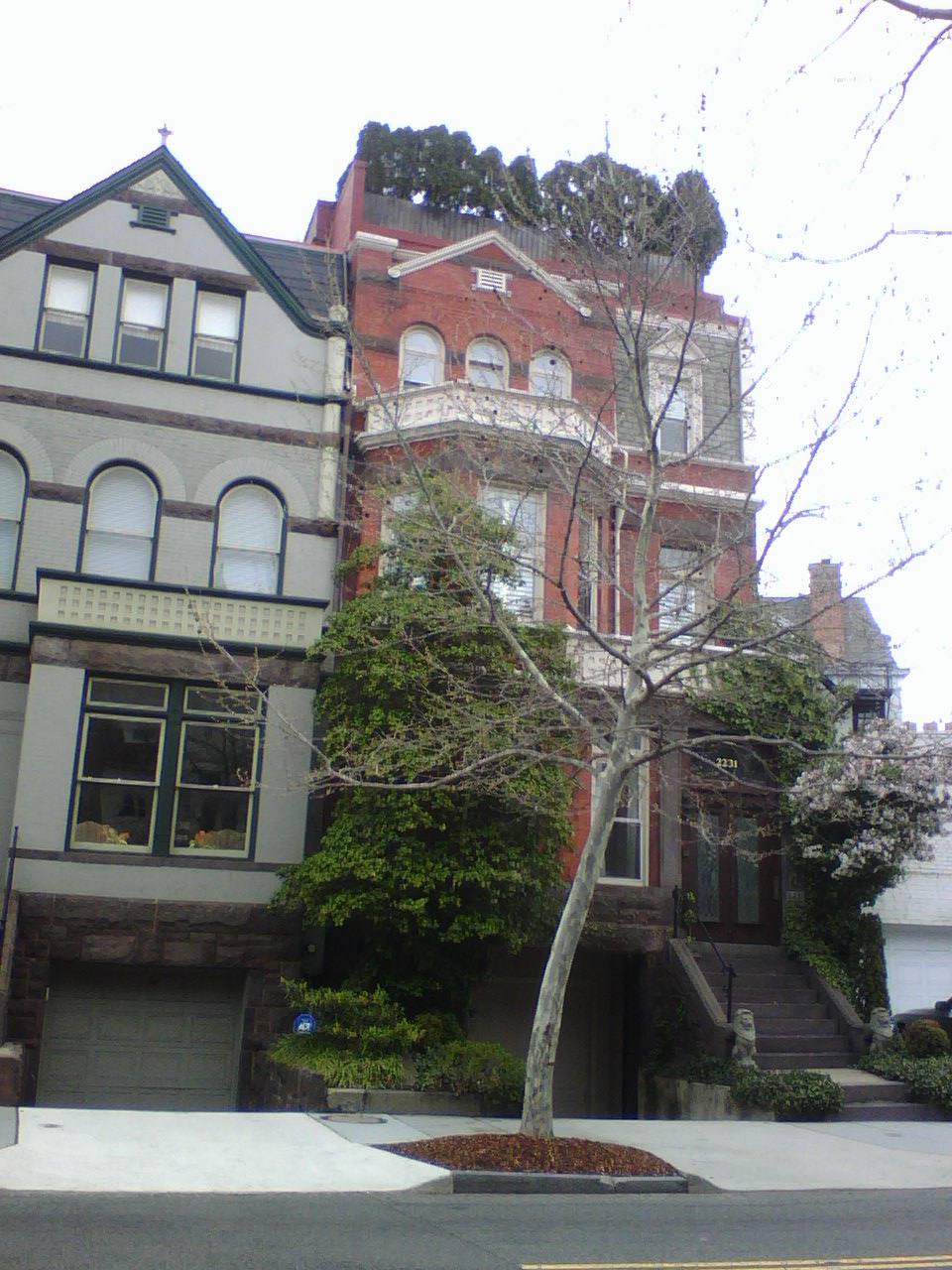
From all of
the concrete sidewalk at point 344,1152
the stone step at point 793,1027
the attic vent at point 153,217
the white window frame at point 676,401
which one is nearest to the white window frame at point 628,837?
the stone step at point 793,1027

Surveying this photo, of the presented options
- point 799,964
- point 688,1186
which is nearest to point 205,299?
point 799,964

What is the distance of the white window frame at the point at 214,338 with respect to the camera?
19562 millimetres

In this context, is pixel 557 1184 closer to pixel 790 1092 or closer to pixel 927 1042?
pixel 790 1092

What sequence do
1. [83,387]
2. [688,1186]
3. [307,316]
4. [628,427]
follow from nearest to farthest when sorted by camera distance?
[688,1186]
[83,387]
[307,316]
[628,427]

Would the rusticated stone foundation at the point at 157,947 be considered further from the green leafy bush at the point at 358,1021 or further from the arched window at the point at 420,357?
the arched window at the point at 420,357

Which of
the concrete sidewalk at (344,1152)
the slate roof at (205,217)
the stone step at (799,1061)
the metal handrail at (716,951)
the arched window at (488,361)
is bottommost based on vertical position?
the concrete sidewalk at (344,1152)

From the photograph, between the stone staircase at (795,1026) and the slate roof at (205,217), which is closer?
the stone staircase at (795,1026)

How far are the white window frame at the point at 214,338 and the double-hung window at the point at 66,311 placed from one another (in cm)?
152

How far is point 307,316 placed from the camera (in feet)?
65.7

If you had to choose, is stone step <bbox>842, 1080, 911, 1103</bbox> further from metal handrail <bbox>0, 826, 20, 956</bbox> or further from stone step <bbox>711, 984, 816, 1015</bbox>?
metal handrail <bbox>0, 826, 20, 956</bbox>

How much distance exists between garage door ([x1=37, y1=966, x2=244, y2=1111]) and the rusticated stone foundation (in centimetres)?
28

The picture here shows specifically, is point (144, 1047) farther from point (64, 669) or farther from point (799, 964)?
point (799, 964)

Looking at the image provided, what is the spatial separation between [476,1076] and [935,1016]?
917 centimetres

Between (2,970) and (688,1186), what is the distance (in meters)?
8.54
